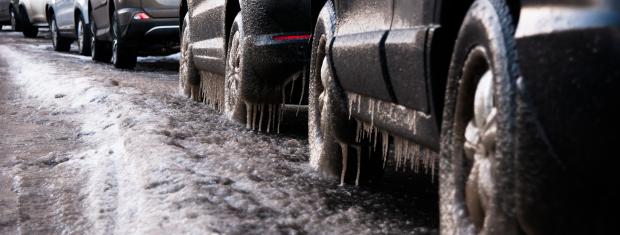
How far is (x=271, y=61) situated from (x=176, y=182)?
62.1 inches

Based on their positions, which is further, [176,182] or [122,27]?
[122,27]

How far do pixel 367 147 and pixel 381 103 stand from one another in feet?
2.61

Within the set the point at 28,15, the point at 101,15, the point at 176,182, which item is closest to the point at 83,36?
the point at 101,15

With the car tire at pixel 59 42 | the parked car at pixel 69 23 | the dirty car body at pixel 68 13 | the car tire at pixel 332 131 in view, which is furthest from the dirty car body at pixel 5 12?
the car tire at pixel 332 131

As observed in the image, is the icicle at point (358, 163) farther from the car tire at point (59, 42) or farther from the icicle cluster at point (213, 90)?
the car tire at point (59, 42)

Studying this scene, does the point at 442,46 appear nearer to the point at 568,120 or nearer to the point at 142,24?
the point at 568,120

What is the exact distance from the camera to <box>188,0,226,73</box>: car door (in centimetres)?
663

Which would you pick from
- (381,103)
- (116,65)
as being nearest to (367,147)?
(381,103)

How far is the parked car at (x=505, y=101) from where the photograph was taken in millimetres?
1909

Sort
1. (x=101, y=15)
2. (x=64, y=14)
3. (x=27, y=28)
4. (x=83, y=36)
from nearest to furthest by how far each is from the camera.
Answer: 1. (x=101, y=15)
2. (x=83, y=36)
3. (x=64, y=14)
4. (x=27, y=28)

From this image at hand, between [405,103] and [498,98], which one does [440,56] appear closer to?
[405,103]

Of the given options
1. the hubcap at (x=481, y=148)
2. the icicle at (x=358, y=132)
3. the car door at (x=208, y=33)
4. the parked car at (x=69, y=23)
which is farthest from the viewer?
the parked car at (x=69, y=23)

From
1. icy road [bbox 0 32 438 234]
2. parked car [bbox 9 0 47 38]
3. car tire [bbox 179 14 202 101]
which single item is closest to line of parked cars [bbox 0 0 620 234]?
icy road [bbox 0 32 438 234]

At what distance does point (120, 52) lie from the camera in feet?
39.8
